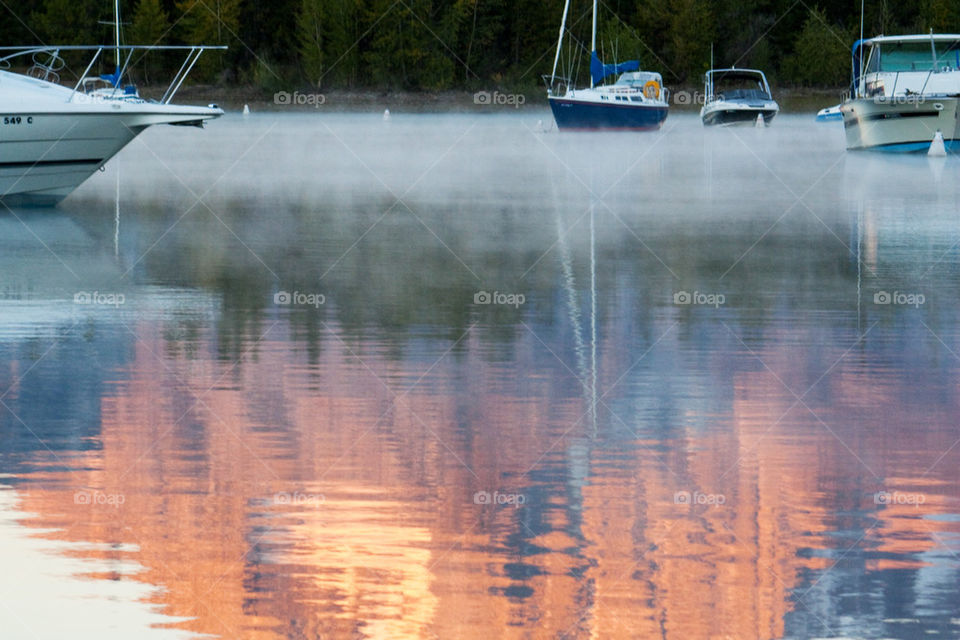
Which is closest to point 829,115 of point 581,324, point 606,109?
point 606,109

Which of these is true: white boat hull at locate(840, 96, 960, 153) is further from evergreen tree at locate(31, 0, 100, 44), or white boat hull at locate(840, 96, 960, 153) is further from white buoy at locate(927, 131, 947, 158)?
evergreen tree at locate(31, 0, 100, 44)

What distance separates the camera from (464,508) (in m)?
9.44

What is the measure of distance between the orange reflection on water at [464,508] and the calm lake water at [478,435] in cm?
3

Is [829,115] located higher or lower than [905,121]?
higher

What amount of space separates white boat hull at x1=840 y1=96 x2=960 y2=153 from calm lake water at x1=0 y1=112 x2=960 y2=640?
26.9 m

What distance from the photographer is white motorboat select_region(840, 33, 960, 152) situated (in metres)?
51.2

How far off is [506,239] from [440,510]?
50.2ft

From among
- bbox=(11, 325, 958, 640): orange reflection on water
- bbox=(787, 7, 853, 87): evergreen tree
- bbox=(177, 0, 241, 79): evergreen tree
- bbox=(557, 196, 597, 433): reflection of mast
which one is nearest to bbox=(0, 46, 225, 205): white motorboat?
bbox=(557, 196, 597, 433): reflection of mast

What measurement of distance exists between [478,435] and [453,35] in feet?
412

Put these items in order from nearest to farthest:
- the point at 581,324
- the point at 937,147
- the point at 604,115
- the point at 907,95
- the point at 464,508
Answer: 1. the point at 464,508
2. the point at 581,324
3. the point at 907,95
4. the point at 937,147
5. the point at 604,115

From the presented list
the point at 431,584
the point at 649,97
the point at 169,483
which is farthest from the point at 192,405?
the point at 649,97

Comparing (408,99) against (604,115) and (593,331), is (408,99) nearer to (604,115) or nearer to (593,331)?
(604,115)

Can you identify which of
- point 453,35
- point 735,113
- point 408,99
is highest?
point 453,35

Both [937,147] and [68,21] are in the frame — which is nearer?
[937,147]
